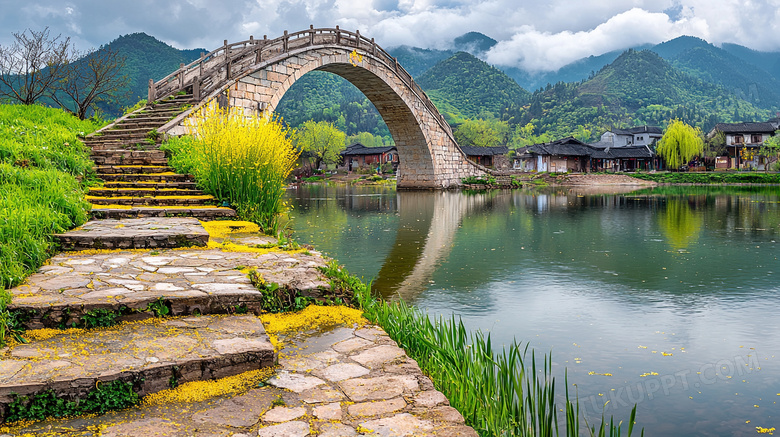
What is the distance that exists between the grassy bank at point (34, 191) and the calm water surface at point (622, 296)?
3.44 metres

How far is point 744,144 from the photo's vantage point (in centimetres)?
→ 5772

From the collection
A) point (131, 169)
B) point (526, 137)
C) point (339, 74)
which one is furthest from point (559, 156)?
point (131, 169)

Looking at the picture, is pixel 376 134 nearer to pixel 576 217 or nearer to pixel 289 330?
pixel 576 217

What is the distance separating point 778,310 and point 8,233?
6935mm

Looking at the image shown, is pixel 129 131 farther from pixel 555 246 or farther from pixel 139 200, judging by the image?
pixel 555 246

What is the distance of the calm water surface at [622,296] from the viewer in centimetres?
359

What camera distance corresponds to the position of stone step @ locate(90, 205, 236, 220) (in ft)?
23.6

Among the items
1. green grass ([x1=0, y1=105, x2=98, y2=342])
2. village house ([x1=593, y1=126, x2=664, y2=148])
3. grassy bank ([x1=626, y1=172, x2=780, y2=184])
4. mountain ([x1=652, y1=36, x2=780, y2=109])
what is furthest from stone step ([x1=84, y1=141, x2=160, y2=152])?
mountain ([x1=652, y1=36, x2=780, y2=109])

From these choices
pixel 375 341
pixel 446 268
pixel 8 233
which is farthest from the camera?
pixel 446 268

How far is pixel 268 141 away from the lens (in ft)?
26.8

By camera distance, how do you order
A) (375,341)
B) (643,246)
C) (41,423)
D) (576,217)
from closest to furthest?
(41,423), (375,341), (643,246), (576,217)

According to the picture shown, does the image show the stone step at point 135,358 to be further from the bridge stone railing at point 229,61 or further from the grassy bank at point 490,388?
the bridge stone railing at point 229,61

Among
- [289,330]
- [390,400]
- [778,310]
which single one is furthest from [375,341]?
[778,310]

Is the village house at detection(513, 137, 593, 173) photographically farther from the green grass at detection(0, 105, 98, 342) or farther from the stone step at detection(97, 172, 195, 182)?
the green grass at detection(0, 105, 98, 342)
